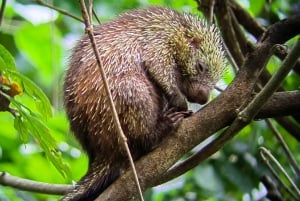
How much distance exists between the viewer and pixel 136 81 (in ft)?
10.7

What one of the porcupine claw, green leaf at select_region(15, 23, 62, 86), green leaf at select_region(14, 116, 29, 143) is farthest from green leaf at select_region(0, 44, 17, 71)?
green leaf at select_region(15, 23, 62, 86)

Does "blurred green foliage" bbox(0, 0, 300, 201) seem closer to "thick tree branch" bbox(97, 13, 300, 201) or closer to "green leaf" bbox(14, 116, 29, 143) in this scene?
"green leaf" bbox(14, 116, 29, 143)

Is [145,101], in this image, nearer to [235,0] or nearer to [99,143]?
[99,143]

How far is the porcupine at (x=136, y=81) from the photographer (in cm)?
317

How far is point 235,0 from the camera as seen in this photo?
4.07 m

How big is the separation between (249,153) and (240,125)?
1.40 metres

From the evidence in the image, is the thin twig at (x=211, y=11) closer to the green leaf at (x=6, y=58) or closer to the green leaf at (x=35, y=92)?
the green leaf at (x=35, y=92)

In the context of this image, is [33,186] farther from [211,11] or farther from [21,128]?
[211,11]

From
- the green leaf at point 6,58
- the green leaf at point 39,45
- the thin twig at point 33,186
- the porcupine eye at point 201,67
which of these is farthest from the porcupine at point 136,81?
the green leaf at point 39,45

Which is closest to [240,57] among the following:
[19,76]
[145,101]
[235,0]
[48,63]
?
[235,0]

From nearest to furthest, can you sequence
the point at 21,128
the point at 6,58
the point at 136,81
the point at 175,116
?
the point at 6,58, the point at 21,128, the point at 175,116, the point at 136,81

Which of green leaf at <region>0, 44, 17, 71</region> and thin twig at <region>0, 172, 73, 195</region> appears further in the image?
thin twig at <region>0, 172, 73, 195</region>

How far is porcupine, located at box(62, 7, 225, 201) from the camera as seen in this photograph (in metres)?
3.17

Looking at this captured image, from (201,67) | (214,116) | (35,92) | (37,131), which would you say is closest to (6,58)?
(35,92)
